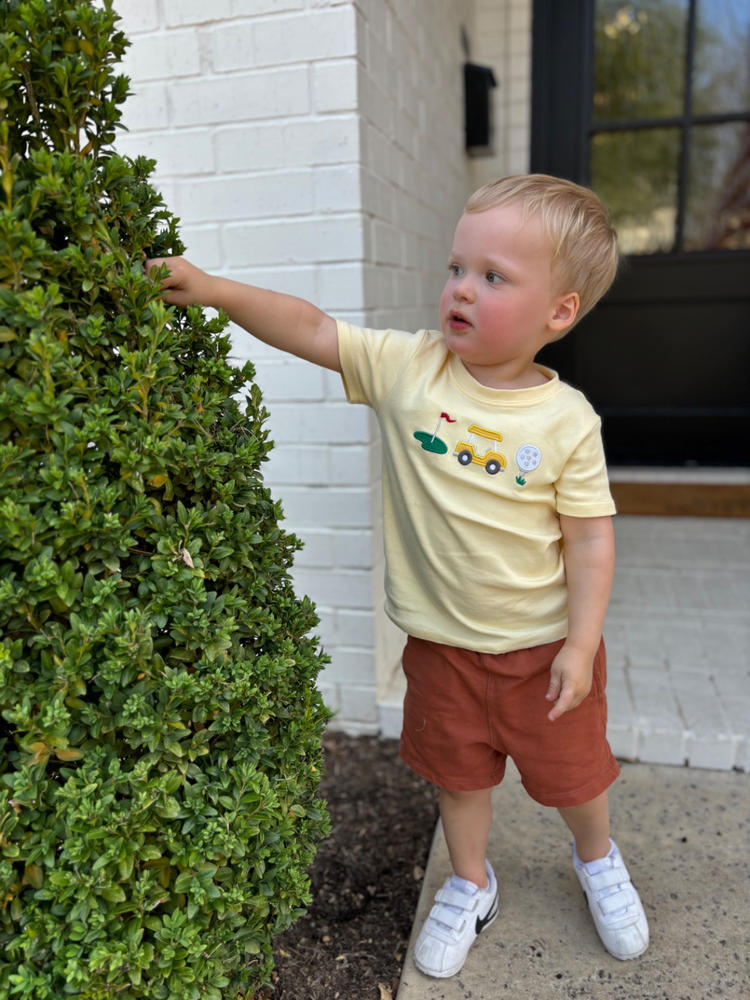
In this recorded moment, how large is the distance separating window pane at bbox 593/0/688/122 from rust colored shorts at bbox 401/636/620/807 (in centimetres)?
343

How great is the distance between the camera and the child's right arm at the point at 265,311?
1.35 metres

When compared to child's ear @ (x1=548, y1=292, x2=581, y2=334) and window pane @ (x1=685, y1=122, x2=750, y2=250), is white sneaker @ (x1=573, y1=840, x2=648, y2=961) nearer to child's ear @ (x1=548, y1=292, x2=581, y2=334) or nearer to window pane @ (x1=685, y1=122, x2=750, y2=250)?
child's ear @ (x1=548, y1=292, x2=581, y2=334)

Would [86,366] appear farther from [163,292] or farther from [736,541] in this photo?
[736,541]

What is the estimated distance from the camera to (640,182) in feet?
13.6

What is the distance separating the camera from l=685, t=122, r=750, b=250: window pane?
402cm

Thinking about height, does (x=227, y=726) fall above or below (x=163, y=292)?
below

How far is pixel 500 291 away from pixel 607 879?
4.22 ft

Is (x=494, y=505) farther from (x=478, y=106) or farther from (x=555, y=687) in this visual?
(x=478, y=106)

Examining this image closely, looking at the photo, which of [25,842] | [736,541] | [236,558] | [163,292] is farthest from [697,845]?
[736,541]

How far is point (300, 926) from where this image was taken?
1808mm

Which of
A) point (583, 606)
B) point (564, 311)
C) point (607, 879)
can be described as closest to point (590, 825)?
point (607, 879)

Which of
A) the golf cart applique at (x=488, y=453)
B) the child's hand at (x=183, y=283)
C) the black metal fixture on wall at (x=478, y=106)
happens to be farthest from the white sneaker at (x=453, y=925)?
the black metal fixture on wall at (x=478, y=106)

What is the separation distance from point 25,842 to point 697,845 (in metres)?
1.66

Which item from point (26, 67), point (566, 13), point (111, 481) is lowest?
point (111, 481)
